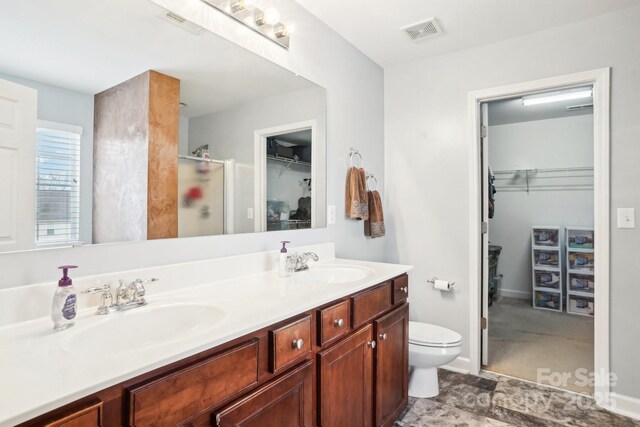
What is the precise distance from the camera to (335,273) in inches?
74.4

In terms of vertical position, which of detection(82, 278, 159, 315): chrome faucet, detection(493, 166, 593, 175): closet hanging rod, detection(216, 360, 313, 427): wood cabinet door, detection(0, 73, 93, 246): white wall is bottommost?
detection(216, 360, 313, 427): wood cabinet door

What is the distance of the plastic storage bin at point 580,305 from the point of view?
3.75m

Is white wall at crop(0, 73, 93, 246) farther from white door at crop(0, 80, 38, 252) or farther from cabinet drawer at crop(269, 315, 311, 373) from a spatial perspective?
cabinet drawer at crop(269, 315, 311, 373)

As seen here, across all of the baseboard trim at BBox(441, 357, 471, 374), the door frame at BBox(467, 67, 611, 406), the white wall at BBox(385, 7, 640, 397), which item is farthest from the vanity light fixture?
the baseboard trim at BBox(441, 357, 471, 374)

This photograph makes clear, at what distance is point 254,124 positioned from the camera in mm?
1712

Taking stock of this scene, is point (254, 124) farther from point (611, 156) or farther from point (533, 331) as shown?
point (533, 331)

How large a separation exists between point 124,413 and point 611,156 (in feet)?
→ 8.59

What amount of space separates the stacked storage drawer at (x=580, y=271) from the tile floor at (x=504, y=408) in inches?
81.4

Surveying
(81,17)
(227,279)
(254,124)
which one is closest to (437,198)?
(254,124)

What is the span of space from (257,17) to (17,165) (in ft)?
3.93

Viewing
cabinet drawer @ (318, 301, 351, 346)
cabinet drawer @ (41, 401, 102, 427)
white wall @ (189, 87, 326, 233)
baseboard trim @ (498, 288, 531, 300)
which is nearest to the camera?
cabinet drawer @ (41, 401, 102, 427)

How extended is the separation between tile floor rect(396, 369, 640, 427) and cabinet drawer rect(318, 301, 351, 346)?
934 millimetres

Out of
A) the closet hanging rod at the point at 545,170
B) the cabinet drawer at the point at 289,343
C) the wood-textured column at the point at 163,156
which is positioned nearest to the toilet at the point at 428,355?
the cabinet drawer at the point at 289,343

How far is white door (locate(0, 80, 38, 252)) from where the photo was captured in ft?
3.08
